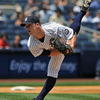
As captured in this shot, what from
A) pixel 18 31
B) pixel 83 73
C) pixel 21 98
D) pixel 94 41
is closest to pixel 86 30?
pixel 94 41

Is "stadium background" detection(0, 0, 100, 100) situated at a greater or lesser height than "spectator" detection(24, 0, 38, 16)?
lesser

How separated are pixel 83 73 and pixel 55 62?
7465mm

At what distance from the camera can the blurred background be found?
13.4m

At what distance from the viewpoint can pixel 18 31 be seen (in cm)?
1473

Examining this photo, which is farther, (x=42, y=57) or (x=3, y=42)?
(x=42, y=57)

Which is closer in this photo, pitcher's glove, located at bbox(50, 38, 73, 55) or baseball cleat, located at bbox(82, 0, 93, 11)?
pitcher's glove, located at bbox(50, 38, 73, 55)

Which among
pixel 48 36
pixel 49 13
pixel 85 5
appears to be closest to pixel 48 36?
pixel 48 36

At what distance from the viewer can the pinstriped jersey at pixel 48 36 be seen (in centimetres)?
625

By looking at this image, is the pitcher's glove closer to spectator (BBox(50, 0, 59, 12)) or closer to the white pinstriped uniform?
the white pinstriped uniform

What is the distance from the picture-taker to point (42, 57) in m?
13.6

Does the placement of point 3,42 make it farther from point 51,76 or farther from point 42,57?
point 51,76

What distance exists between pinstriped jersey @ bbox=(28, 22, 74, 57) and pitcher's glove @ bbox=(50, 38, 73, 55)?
7.1 inches

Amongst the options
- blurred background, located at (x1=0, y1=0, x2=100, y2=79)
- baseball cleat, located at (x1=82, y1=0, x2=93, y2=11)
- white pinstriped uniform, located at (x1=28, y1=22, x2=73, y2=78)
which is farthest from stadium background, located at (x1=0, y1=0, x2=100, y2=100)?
white pinstriped uniform, located at (x1=28, y1=22, x2=73, y2=78)

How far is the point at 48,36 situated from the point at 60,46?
402 millimetres
